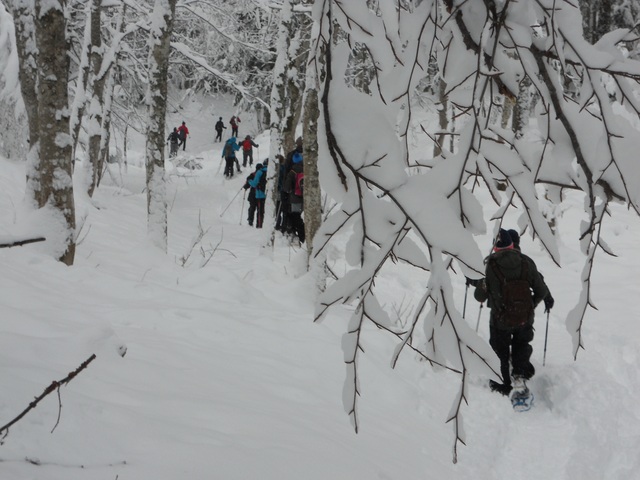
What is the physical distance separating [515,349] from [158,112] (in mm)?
5144

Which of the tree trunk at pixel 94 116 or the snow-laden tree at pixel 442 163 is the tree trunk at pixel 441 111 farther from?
the tree trunk at pixel 94 116

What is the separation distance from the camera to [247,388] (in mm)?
2771

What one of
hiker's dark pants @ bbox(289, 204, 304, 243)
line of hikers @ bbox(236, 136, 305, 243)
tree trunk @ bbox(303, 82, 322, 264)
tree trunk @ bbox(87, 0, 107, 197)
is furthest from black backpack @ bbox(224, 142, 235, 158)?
tree trunk @ bbox(303, 82, 322, 264)

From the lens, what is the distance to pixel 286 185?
9.73 m

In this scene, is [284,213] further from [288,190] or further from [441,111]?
[441,111]

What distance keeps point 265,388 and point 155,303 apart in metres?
1.50

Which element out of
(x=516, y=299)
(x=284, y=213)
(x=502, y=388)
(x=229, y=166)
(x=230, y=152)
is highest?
(x=516, y=299)

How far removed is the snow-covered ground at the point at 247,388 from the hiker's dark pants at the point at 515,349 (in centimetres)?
25

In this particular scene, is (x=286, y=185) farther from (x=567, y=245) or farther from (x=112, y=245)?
(x=567, y=245)

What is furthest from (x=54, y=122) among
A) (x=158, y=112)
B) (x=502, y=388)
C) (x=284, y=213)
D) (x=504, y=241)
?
(x=284, y=213)

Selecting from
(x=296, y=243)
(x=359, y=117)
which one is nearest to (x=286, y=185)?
(x=296, y=243)

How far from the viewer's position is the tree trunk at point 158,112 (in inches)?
253

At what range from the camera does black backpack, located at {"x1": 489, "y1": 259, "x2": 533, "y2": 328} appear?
4.89 meters

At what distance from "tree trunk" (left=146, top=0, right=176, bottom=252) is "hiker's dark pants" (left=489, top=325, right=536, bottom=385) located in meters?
4.39
